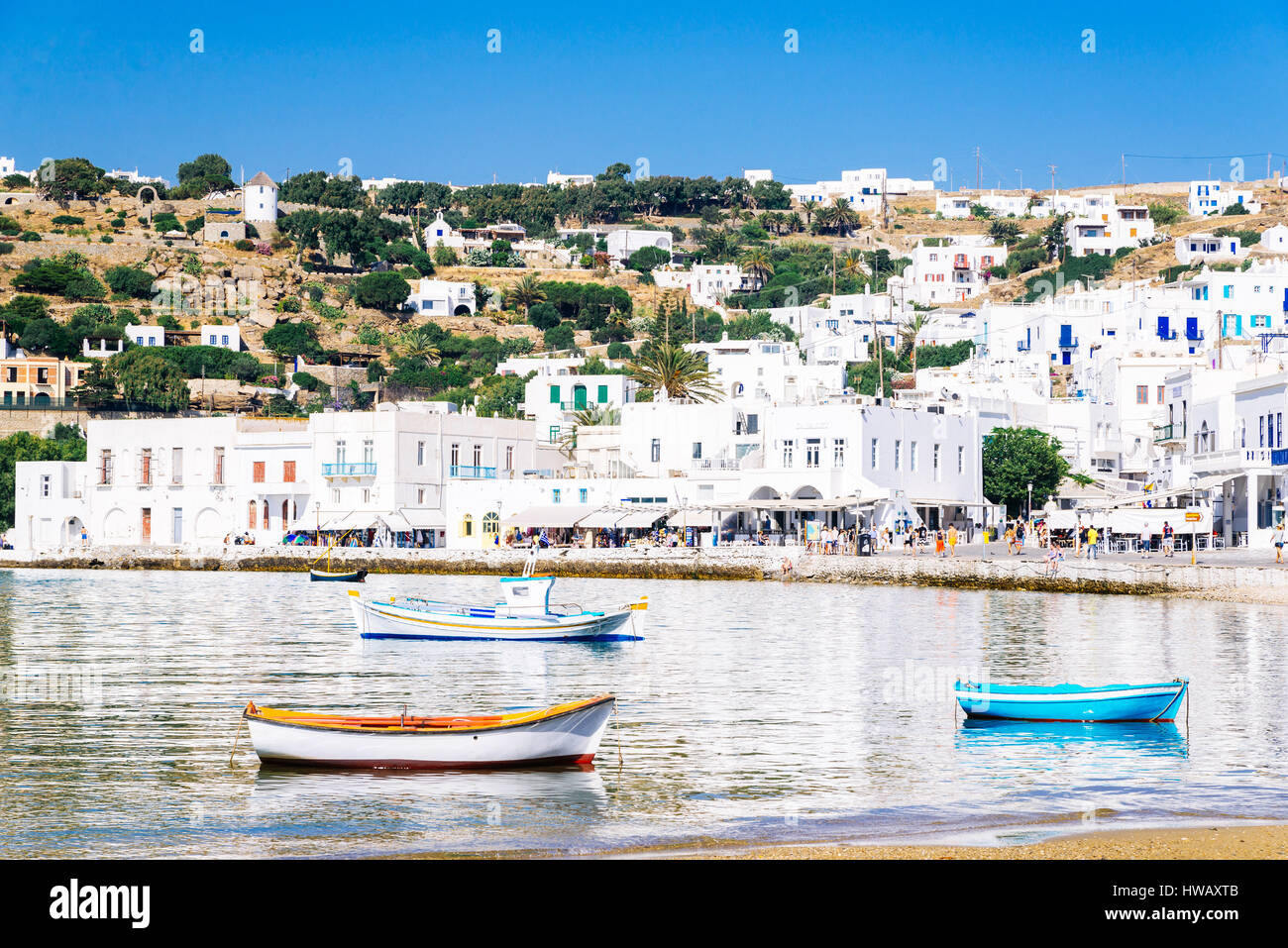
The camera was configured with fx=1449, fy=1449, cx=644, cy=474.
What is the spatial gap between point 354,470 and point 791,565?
25.7 m

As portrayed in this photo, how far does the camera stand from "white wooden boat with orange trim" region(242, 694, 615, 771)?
1981 centimetres

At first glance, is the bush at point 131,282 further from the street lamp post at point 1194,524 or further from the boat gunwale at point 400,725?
the boat gunwale at point 400,725

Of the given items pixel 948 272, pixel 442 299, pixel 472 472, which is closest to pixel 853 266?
pixel 948 272

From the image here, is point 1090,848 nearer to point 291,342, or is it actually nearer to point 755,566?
point 755,566

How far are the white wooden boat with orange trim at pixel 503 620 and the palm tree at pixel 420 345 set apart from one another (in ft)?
388

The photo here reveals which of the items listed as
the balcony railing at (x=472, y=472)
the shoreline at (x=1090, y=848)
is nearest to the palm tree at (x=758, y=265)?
the balcony railing at (x=472, y=472)

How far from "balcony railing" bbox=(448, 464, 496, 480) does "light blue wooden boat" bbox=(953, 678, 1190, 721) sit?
57.2 m

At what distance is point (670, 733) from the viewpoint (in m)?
24.2

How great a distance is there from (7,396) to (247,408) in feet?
68.0

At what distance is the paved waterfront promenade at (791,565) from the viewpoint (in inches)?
1996

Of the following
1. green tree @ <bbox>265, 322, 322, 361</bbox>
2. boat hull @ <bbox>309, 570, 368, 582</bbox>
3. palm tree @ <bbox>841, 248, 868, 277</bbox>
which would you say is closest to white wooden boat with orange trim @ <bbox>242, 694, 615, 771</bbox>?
boat hull @ <bbox>309, 570, 368, 582</bbox>
